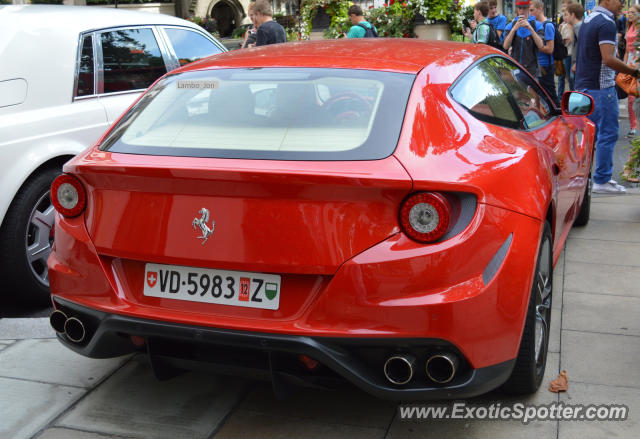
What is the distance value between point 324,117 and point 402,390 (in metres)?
1.07

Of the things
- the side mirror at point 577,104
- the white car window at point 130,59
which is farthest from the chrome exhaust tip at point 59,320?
the side mirror at point 577,104

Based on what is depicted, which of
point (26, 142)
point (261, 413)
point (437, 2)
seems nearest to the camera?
point (261, 413)

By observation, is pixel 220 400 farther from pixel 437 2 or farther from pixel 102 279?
pixel 437 2

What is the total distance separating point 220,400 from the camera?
3.54 m

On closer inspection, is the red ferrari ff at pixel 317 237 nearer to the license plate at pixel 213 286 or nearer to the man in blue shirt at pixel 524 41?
the license plate at pixel 213 286

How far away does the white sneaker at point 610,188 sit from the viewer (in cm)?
802

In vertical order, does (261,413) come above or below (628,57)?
below

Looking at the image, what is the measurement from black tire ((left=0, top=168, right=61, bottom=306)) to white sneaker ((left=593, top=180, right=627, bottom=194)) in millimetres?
5310

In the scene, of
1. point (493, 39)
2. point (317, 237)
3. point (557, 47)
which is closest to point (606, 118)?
point (557, 47)

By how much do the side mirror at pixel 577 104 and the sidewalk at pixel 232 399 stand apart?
128cm

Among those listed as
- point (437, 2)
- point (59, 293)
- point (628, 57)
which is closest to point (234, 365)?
point (59, 293)

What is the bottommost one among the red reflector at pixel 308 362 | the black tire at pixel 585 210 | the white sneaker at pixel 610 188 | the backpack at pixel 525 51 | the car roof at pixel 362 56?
the white sneaker at pixel 610 188

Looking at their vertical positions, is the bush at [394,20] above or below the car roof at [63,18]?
below

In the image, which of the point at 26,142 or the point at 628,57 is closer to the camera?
the point at 26,142
